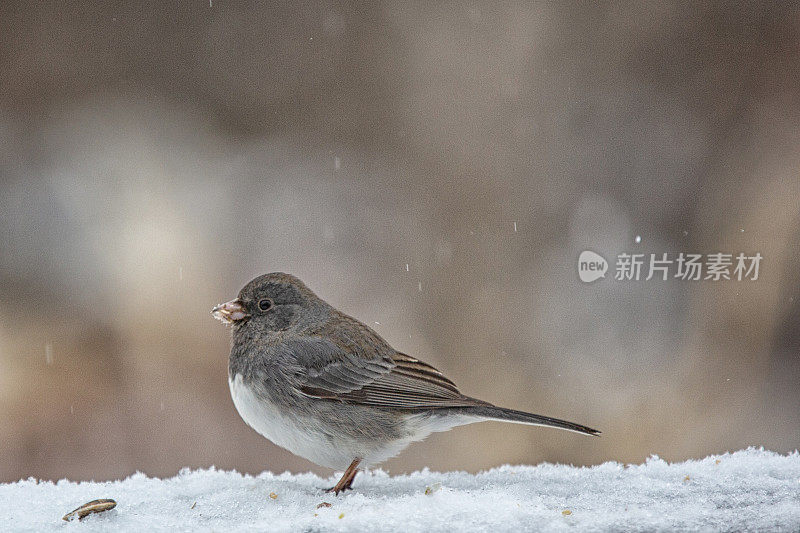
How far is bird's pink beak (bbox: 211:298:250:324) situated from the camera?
2.18m

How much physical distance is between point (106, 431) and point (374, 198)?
1910 mm

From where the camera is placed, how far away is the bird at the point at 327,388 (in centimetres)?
204

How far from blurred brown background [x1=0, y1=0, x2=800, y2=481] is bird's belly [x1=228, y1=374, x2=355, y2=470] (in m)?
1.92

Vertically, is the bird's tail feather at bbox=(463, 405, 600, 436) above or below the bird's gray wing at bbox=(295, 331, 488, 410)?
below

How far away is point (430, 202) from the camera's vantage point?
4.28 metres

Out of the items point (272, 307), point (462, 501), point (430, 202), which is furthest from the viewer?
point (430, 202)

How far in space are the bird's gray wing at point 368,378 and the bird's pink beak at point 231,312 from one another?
0.21 m

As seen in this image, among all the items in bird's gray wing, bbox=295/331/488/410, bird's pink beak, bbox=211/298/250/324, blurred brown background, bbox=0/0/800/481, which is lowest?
bird's gray wing, bbox=295/331/488/410

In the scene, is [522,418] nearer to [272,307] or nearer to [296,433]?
[296,433]

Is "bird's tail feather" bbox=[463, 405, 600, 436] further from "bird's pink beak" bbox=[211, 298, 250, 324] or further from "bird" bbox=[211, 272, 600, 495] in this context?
"bird's pink beak" bbox=[211, 298, 250, 324]

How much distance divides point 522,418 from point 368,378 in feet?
1.51

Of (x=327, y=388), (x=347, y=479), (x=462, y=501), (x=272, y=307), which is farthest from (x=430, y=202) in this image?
(x=462, y=501)

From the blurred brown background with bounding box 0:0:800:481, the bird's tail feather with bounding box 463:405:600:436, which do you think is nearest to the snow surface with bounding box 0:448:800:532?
the bird's tail feather with bounding box 463:405:600:436

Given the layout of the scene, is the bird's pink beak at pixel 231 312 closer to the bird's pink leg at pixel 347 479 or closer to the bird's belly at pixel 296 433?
the bird's belly at pixel 296 433
